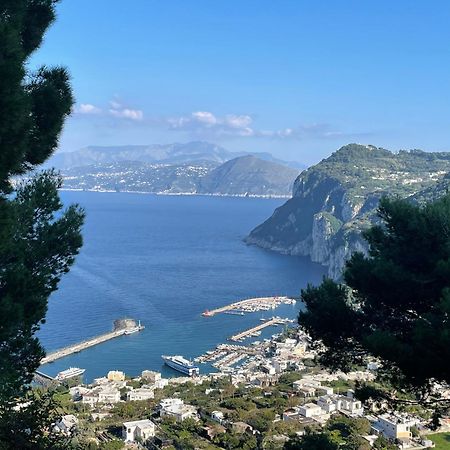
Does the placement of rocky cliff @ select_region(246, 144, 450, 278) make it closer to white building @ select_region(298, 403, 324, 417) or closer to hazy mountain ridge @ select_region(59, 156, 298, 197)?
white building @ select_region(298, 403, 324, 417)

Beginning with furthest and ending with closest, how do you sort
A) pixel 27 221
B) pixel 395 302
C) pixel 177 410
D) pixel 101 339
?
1. pixel 101 339
2. pixel 177 410
3. pixel 395 302
4. pixel 27 221

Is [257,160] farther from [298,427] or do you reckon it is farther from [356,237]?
[298,427]

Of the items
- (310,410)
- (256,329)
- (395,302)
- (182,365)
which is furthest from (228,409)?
(256,329)

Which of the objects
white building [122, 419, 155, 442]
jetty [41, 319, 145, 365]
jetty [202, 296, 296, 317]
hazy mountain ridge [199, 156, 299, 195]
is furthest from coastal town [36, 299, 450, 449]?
hazy mountain ridge [199, 156, 299, 195]

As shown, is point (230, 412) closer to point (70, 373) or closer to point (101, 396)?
point (101, 396)

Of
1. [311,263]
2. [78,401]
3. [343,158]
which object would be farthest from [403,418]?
[343,158]

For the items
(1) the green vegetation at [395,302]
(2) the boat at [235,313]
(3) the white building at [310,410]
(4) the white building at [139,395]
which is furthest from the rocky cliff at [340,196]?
(1) the green vegetation at [395,302]

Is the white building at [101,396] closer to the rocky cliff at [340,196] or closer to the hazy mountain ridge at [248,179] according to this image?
the rocky cliff at [340,196]
